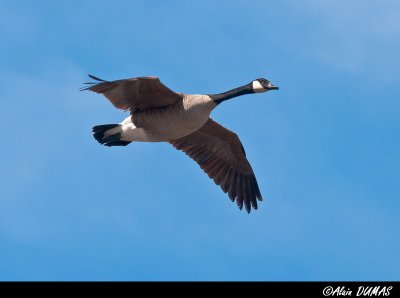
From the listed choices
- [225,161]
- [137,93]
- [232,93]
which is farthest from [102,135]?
[225,161]

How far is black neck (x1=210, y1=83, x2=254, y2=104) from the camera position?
51.5ft

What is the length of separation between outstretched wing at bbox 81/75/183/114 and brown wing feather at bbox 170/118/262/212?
1.91 meters

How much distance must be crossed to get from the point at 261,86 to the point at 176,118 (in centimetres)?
189

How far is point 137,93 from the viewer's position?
15.8 metres

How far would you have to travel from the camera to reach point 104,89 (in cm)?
1530

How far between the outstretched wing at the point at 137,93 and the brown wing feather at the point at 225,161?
191 centimetres

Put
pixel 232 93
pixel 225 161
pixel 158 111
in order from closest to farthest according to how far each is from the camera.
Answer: pixel 158 111 → pixel 232 93 → pixel 225 161

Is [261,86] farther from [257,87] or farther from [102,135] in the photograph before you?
[102,135]

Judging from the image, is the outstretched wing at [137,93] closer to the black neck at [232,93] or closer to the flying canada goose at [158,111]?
the flying canada goose at [158,111]

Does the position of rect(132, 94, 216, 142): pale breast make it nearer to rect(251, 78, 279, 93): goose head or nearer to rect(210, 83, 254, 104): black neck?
rect(210, 83, 254, 104): black neck
